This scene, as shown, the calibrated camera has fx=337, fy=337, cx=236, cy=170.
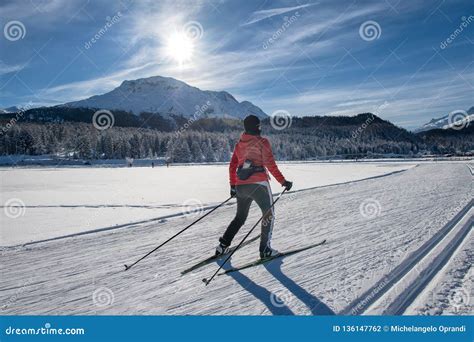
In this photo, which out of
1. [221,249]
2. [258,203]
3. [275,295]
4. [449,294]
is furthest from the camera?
[221,249]

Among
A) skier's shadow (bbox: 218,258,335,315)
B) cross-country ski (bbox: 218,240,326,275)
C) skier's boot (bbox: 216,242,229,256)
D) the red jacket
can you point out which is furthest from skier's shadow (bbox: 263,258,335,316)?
the red jacket

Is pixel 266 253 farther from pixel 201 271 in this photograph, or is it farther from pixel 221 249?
pixel 201 271

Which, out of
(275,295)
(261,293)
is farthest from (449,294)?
(261,293)

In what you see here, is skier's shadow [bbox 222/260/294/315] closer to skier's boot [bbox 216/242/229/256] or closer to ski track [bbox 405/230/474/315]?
skier's boot [bbox 216/242/229/256]

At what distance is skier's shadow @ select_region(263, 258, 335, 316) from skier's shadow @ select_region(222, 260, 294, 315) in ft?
0.68

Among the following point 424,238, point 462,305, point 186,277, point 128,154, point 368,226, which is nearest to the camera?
point 462,305

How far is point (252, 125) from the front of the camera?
400 centimetres

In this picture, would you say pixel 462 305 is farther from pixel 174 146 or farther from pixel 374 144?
pixel 374 144

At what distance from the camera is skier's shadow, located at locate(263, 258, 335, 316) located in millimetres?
3027

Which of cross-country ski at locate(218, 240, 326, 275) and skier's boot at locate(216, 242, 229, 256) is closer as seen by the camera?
cross-country ski at locate(218, 240, 326, 275)

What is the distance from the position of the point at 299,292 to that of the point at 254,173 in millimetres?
1467

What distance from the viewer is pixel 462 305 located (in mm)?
2990

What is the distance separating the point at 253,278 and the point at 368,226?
3236mm
